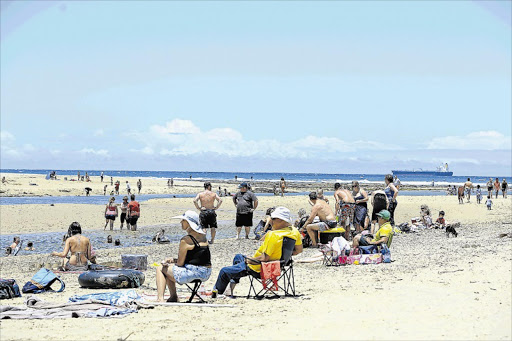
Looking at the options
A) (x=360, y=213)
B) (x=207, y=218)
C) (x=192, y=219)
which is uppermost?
(x=192, y=219)

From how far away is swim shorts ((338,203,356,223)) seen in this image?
1552cm

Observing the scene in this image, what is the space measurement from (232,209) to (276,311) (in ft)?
92.3

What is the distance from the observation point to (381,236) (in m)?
12.4

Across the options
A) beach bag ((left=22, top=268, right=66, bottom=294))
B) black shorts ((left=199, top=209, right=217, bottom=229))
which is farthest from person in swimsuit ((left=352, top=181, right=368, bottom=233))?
beach bag ((left=22, top=268, right=66, bottom=294))

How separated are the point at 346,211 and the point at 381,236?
3.20 metres

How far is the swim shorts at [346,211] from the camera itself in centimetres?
1552

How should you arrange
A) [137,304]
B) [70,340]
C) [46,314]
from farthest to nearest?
1. [137,304]
2. [46,314]
3. [70,340]

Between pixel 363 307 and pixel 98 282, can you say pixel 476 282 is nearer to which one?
pixel 363 307

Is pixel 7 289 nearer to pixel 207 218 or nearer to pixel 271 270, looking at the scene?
pixel 271 270

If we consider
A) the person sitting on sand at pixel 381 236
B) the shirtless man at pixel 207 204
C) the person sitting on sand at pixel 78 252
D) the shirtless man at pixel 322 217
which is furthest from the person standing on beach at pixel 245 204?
the person sitting on sand at pixel 78 252

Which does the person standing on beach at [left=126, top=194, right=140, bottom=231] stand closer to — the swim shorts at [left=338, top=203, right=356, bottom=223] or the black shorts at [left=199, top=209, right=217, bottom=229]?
the black shorts at [left=199, top=209, right=217, bottom=229]

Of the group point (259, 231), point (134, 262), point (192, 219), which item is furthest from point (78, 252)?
point (259, 231)

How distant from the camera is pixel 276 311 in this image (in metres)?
8.01

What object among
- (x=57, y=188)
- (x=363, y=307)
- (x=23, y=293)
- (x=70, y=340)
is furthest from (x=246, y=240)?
(x=57, y=188)
